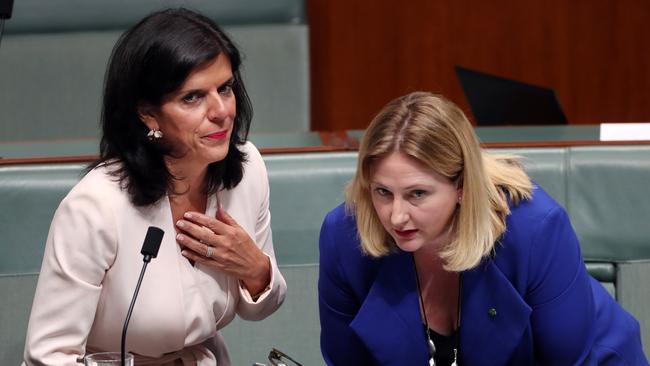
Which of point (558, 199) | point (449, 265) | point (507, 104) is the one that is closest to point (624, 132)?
point (558, 199)

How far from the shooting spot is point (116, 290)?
1.61 meters

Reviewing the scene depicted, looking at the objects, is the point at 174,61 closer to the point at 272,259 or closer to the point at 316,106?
the point at 272,259

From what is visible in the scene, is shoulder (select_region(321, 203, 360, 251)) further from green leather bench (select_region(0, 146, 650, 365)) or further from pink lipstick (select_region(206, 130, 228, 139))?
green leather bench (select_region(0, 146, 650, 365))

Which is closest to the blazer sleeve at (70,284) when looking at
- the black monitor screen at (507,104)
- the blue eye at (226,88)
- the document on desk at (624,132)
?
the blue eye at (226,88)

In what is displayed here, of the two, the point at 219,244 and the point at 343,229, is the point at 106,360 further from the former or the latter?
the point at 343,229

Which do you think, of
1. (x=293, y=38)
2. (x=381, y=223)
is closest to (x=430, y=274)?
(x=381, y=223)

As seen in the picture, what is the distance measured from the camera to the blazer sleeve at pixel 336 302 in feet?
5.83

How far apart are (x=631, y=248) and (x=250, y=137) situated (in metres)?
0.89

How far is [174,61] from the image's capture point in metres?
1.58

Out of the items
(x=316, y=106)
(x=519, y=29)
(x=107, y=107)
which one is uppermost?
(x=107, y=107)

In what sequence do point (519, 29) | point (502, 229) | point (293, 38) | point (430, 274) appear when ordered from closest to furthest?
point (502, 229) → point (430, 274) → point (293, 38) → point (519, 29)

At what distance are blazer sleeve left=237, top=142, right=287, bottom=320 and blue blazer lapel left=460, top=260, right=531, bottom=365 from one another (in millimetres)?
309

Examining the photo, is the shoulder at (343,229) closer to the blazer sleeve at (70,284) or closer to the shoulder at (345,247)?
the shoulder at (345,247)

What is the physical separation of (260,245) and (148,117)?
34cm
